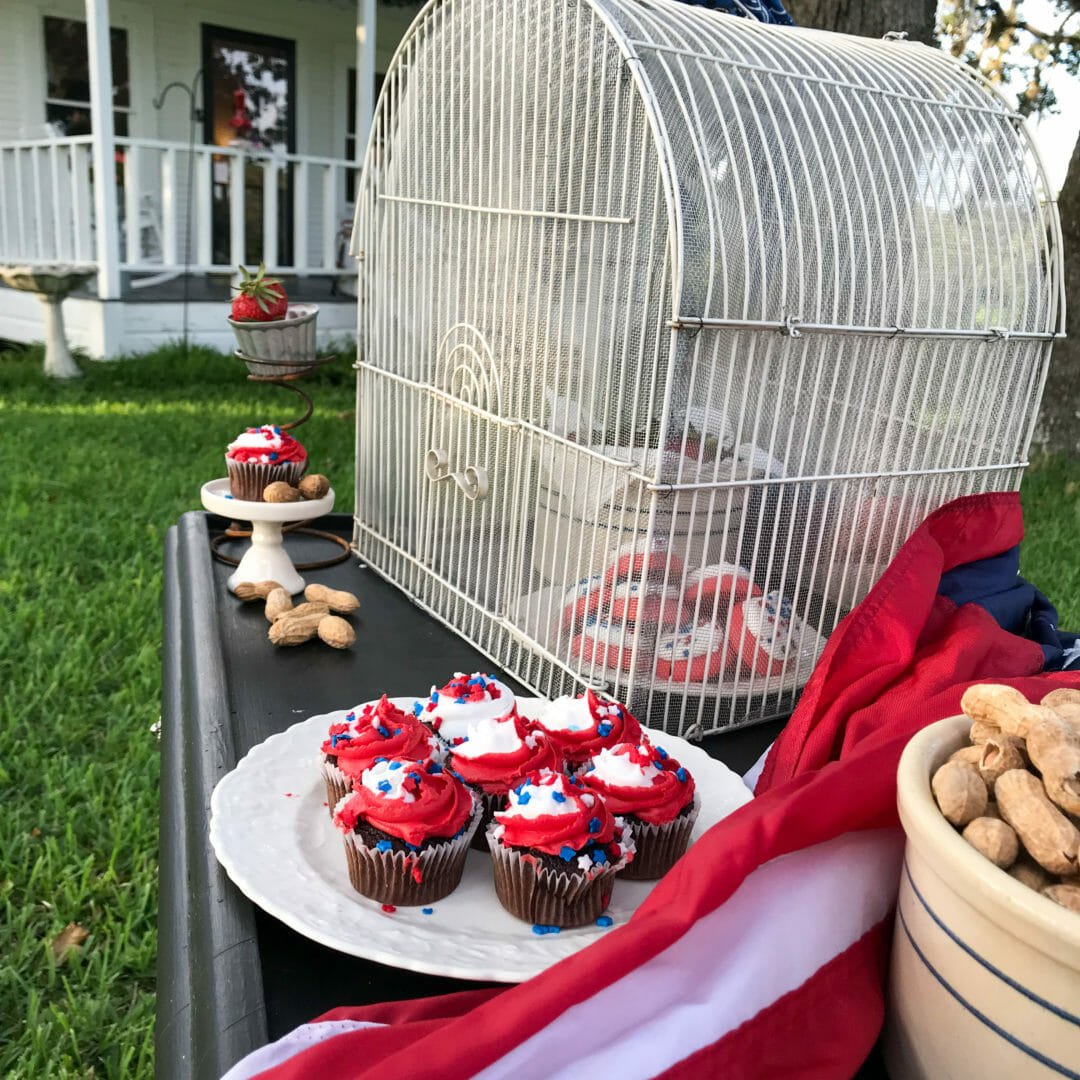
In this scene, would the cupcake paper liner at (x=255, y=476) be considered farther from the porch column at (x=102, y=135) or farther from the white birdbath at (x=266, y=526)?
the porch column at (x=102, y=135)

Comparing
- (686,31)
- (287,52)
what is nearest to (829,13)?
(686,31)

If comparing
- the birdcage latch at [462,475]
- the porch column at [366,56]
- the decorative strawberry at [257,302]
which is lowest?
the birdcage latch at [462,475]

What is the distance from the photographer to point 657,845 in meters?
1.13

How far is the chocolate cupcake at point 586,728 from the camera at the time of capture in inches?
47.6

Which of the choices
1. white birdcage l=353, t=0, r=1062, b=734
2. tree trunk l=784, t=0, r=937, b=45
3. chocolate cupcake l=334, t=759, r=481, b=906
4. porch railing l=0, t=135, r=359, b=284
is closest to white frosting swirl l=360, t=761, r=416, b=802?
chocolate cupcake l=334, t=759, r=481, b=906

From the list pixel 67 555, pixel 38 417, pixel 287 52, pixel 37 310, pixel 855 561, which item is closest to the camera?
pixel 855 561

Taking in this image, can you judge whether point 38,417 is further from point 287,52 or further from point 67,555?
point 287,52

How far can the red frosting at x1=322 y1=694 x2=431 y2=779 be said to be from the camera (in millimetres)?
1166

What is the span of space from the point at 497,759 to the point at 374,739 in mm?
136

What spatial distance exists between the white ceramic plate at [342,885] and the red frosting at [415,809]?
0.07 metres

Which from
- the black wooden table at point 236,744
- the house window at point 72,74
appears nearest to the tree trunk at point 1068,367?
the black wooden table at point 236,744

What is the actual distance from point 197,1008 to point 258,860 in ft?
0.49

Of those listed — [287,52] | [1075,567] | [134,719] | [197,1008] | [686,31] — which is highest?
[287,52]

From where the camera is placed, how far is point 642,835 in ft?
3.67
